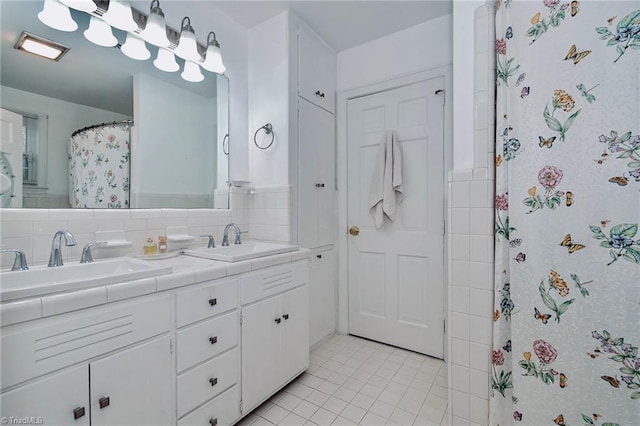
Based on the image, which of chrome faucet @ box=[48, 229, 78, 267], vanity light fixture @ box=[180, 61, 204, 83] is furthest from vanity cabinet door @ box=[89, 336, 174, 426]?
vanity light fixture @ box=[180, 61, 204, 83]

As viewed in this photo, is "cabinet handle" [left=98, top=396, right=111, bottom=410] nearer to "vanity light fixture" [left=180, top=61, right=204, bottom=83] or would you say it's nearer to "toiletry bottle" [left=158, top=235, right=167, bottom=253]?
"toiletry bottle" [left=158, top=235, right=167, bottom=253]

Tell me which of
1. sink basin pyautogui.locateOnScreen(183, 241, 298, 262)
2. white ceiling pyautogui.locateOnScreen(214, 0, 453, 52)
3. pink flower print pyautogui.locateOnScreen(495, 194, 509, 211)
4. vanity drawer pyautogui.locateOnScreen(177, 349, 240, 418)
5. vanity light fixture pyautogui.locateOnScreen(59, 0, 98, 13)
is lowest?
vanity drawer pyautogui.locateOnScreen(177, 349, 240, 418)

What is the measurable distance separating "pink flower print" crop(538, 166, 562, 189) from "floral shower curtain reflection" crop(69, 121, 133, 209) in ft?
6.54

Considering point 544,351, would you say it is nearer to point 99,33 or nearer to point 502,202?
point 502,202

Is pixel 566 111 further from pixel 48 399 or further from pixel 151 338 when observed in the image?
pixel 48 399

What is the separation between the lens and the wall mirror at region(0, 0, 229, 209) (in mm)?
1205

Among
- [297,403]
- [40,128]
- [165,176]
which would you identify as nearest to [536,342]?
[297,403]

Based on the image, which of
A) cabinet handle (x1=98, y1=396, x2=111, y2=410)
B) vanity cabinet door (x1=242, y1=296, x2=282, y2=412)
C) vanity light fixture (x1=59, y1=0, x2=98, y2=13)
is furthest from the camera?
vanity cabinet door (x1=242, y1=296, x2=282, y2=412)

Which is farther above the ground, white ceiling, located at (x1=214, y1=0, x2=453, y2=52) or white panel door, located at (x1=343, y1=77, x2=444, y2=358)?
white ceiling, located at (x1=214, y1=0, x2=453, y2=52)

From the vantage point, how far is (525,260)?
1169 mm

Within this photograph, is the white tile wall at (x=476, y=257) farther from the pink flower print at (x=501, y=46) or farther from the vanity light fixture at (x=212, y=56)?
the vanity light fixture at (x=212, y=56)

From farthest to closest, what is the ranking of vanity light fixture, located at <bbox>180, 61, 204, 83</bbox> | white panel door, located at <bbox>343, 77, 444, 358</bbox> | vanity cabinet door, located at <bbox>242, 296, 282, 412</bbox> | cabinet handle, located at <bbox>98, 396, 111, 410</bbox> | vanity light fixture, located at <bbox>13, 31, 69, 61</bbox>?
white panel door, located at <bbox>343, 77, 444, 358</bbox>, vanity light fixture, located at <bbox>180, 61, 204, 83</bbox>, vanity cabinet door, located at <bbox>242, 296, 282, 412</bbox>, vanity light fixture, located at <bbox>13, 31, 69, 61</bbox>, cabinet handle, located at <bbox>98, 396, 111, 410</bbox>

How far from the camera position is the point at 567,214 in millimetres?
1087

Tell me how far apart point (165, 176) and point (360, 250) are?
1.58 meters
